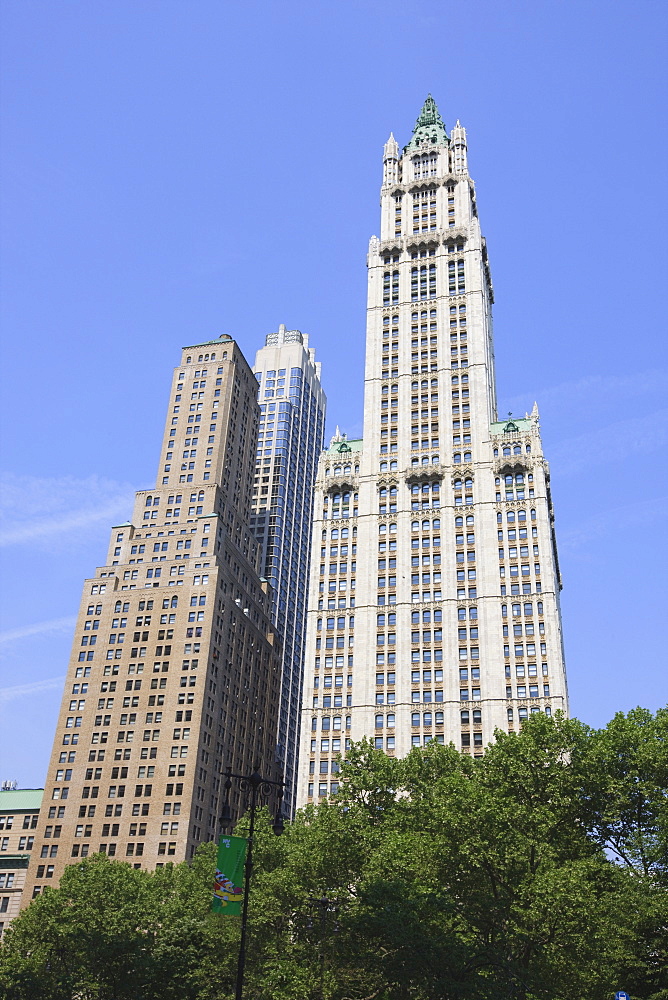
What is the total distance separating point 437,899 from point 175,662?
8299 centimetres

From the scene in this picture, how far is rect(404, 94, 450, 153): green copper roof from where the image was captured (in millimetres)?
151750

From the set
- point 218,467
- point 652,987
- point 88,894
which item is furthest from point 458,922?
point 218,467

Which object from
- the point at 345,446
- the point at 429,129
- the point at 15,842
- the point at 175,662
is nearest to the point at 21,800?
the point at 15,842

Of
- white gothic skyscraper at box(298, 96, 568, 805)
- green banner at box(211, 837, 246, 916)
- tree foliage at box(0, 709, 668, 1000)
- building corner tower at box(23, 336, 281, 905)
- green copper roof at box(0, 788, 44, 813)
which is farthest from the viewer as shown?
green copper roof at box(0, 788, 44, 813)

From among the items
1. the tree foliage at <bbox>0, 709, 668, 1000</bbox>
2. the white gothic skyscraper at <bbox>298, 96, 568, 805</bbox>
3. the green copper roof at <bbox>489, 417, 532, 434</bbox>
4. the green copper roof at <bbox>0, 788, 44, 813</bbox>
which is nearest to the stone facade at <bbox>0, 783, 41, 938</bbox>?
the green copper roof at <bbox>0, 788, 44, 813</bbox>

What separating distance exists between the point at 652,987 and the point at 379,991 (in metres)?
14.4

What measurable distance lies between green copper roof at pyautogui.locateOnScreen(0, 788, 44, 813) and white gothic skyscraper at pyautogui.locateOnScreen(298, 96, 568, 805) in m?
43.7

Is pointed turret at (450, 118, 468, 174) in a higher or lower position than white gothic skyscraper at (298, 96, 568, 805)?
higher

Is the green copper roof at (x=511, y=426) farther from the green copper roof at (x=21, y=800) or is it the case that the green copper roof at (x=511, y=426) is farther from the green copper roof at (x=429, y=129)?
the green copper roof at (x=21, y=800)

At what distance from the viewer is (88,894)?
65.8m

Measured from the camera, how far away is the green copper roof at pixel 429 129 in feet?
498

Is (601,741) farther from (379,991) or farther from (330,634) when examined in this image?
(330,634)

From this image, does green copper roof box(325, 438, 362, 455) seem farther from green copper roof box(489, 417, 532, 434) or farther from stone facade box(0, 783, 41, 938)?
stone facade box(0, 783, 41, 938)

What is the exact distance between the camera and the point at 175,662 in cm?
12369
